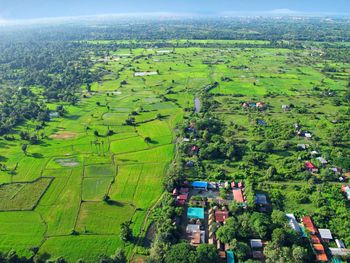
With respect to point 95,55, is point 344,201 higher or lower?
lower

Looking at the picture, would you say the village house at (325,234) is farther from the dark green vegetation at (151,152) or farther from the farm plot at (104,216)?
the farm plot at (104,216)

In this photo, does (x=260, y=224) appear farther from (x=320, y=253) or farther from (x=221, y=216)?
(x=320, y=253)

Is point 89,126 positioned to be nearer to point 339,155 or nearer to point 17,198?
point 17,198

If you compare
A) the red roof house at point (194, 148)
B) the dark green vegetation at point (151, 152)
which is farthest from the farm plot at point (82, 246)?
the red roof house at point (194, 148)

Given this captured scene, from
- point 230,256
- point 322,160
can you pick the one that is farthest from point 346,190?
point 230,256

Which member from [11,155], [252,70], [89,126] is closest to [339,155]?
[89,126]

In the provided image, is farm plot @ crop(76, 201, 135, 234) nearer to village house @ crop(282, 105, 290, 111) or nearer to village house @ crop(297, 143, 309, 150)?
village house @ crop(297, 143, 309, 150)
